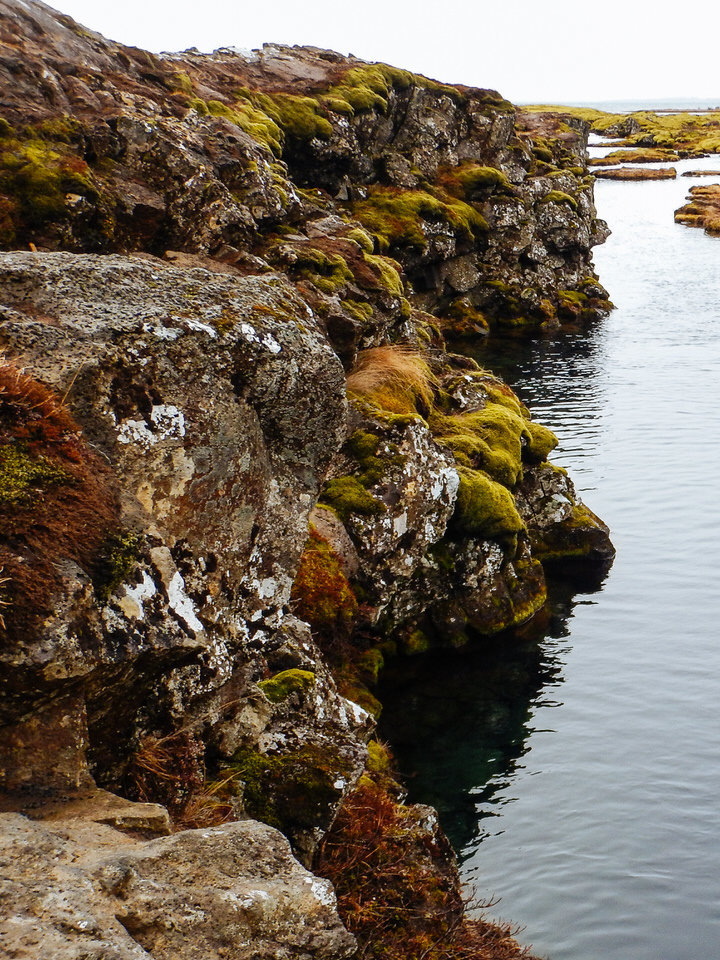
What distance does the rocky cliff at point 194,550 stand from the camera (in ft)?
19.4

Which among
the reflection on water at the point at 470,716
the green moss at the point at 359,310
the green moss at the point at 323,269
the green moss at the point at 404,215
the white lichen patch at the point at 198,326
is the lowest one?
the reflection on water at the point at 470,716

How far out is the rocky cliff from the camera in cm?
590

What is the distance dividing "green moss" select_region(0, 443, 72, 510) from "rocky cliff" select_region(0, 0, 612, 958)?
0.03 metres

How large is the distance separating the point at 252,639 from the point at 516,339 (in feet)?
161

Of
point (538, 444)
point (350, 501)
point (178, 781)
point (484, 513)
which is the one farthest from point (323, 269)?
point (178, 781)

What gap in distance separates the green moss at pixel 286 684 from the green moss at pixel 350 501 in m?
7.64

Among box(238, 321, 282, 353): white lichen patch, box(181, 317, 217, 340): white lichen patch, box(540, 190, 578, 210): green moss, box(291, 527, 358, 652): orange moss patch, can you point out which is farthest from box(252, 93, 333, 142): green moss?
box(181, 317, 217, 340): white lichen patch

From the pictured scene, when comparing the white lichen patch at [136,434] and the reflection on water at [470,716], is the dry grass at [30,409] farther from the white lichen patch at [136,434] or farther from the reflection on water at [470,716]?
the reflection on water at [470,716]

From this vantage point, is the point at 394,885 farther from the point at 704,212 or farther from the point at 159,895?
the point at 704,212

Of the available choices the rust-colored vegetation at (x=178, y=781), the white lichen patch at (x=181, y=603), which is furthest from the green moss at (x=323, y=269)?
the rust-colored vegetation at (x=178, y=781)

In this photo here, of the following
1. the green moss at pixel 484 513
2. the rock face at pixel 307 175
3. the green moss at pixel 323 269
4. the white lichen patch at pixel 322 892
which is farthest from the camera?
the green moss at pixel 323 269

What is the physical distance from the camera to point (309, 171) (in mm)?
43312

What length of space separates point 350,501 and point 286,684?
8.18m

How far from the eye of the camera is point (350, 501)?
18391 mm
